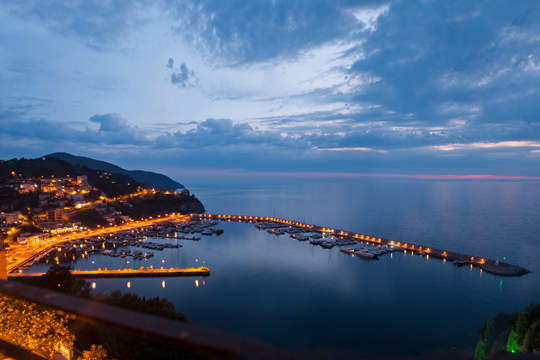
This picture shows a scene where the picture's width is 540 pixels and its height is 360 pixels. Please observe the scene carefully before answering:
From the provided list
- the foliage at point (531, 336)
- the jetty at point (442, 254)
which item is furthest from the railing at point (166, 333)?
the jetty at point (442, 254)

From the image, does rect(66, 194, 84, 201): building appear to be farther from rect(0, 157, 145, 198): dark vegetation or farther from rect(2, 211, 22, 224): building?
rect(2, 211, 22, 224): building

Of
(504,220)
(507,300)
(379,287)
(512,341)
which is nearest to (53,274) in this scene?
(512,341)

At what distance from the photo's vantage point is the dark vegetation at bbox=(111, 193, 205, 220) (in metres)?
27.5

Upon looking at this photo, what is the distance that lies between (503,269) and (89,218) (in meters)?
25.8

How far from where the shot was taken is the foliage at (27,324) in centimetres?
139

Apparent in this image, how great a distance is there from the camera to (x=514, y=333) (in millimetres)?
5445

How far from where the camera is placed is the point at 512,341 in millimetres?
5371

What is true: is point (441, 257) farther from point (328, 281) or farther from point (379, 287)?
point (328, 281)

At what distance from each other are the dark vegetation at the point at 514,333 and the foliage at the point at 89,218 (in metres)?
23.6

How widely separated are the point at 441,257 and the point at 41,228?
24.4m

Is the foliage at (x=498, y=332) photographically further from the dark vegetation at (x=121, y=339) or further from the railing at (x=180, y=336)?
the railing at (x=180, y=336)

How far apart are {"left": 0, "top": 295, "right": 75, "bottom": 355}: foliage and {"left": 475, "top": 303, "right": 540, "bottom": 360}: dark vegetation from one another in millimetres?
A: 5937

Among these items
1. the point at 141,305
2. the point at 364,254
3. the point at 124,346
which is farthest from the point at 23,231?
the point at 364,254

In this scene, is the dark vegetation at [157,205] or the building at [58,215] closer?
the building at [58,215]
